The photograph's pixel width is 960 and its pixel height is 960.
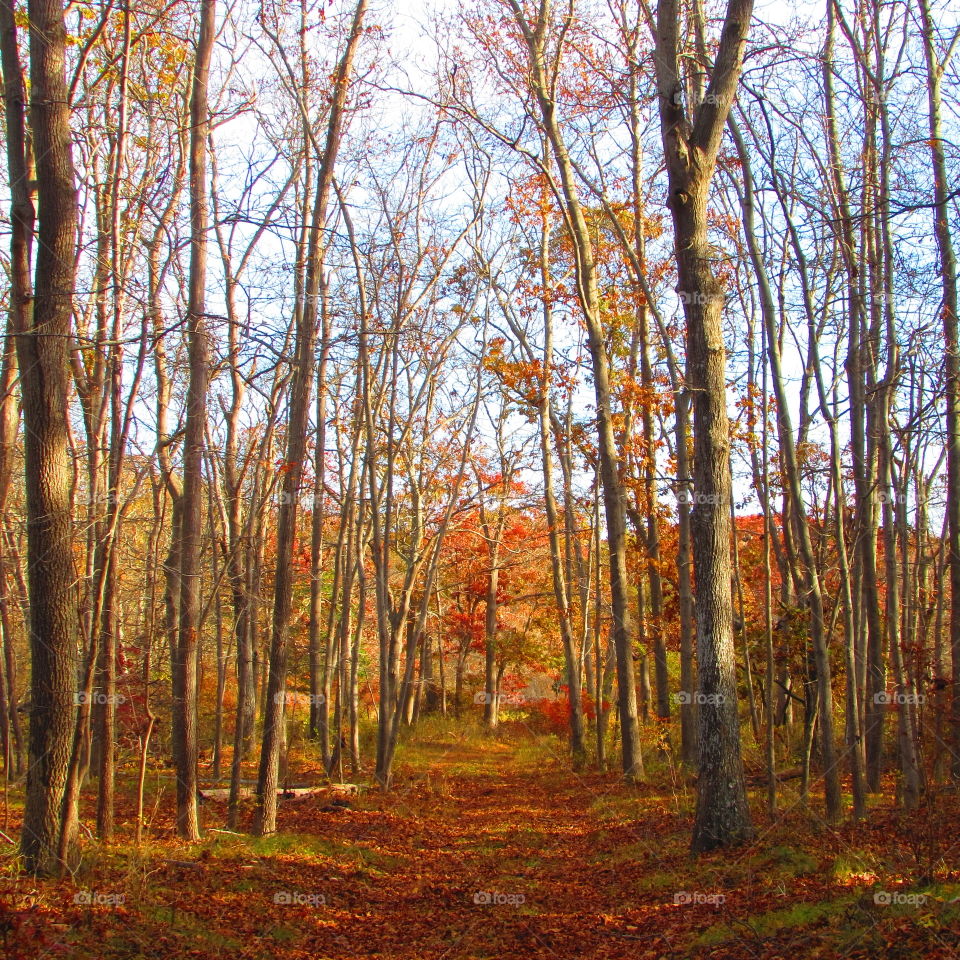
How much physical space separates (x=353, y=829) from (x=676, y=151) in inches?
361

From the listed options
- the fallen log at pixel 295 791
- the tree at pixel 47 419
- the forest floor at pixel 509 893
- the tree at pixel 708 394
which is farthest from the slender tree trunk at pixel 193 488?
the tree at pixel 708 394

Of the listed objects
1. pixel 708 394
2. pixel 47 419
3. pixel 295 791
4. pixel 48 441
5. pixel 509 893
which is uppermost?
pixel 708 394

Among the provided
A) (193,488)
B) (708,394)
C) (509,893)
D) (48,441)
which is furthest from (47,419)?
(708,394)

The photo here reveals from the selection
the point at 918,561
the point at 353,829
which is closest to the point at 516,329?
the point at 918,561

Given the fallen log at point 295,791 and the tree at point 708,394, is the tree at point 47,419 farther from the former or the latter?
the fallen log at point 295,791

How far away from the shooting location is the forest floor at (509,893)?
5.08 meters

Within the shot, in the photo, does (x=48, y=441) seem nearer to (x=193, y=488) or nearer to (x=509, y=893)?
(x=193, y=488)

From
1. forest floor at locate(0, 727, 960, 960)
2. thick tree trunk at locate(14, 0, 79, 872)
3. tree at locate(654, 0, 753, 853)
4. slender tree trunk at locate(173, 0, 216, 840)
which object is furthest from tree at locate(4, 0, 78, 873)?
tree at locate(654, 0, 753, 853)

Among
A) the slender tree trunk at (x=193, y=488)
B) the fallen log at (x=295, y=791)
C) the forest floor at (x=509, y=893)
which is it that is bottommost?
the fallen log at (x=295, y=791)

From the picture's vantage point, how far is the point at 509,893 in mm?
7762

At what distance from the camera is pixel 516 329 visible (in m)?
18.3

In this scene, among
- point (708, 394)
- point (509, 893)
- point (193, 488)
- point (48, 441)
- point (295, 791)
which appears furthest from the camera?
point (295, 791)

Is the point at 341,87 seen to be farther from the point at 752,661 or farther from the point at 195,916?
the point at 752,661

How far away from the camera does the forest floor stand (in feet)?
16.7
